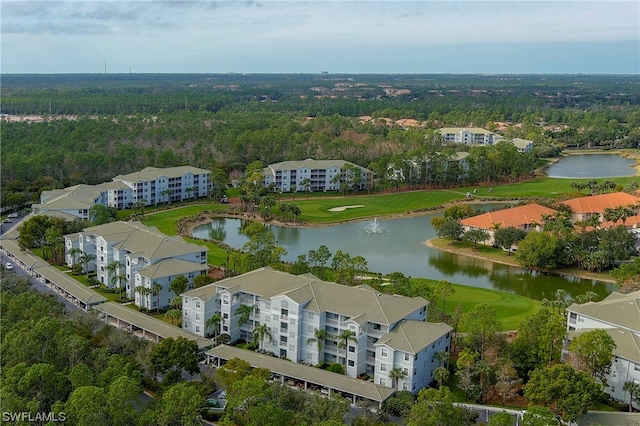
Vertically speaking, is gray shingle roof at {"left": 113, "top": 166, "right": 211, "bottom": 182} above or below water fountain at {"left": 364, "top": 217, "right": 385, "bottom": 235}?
above

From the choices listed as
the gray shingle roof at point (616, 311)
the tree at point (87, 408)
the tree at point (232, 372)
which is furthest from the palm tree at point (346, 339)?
the gray shingle roof at point (616, 311)

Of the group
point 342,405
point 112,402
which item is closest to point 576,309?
point 342,405

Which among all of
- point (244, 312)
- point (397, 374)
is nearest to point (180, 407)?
point (397, 374)

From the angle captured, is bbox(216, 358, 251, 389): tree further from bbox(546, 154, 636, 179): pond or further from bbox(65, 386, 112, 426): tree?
bbox(546, 154, 636, 179): pond

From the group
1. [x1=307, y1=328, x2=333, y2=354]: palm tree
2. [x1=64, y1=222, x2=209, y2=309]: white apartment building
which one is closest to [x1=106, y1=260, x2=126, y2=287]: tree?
[x1=64, y1=222, x2=209, y2=309]: white apartment building

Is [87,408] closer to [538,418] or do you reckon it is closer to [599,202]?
[538,418]

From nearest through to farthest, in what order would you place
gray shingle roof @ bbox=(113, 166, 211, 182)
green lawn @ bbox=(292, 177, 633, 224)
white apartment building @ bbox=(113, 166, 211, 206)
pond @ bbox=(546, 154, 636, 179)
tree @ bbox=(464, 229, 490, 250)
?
tree @ bbox=(464, 229, 490, 250) < green lawn @ bbox=(292, 177, 633, 224) < white apartment building @ bbox=(113, 166, 211, 206) < gray shingle roof @ bbox=(113, 166, 211, 182) < pond @ bbox=(546, 154, 636, 179)
